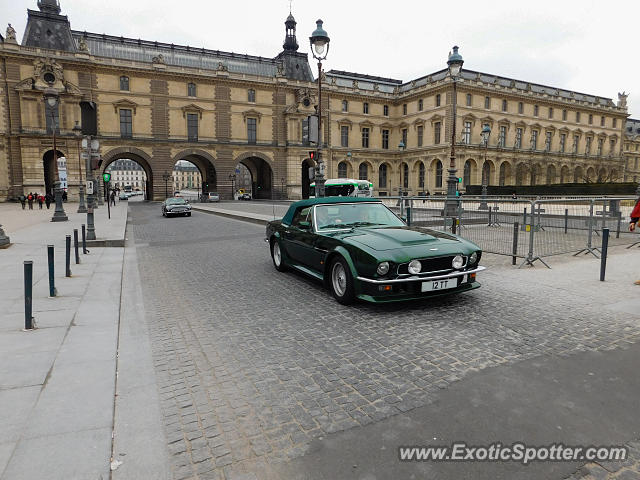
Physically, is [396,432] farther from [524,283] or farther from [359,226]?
[524,283]

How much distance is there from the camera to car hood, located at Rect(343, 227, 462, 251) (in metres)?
5.84

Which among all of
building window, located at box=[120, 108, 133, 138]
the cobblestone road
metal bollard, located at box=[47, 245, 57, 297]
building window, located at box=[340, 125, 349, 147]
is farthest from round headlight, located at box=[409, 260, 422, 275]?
building window, located at box=[340, 125, 349, 147]

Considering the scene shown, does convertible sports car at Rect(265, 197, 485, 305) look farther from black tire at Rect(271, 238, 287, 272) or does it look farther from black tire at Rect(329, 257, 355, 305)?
black tire at Rect(271, 238, 287, 272)

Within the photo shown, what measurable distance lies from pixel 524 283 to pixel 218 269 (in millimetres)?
6271

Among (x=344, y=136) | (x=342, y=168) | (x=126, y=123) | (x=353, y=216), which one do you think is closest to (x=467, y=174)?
(x=342, y=168)

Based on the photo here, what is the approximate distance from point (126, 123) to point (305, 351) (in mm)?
57576

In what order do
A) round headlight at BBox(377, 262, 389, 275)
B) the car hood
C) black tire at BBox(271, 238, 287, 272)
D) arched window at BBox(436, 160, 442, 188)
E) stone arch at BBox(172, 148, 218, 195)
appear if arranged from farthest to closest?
arched window at BBox(436, 160, 442, 188) → stone arch at BBox(172, 148, 218, 195) → black tire at BBox(271, 238, 287, 272) → the car hood → round headlight at BBox(377, 262, 389, 275)

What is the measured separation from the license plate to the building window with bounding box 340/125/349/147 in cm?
6361

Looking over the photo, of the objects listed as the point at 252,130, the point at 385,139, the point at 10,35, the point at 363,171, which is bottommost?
the point at 363,171

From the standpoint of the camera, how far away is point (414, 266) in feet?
18.3

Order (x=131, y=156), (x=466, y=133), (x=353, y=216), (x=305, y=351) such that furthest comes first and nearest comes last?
(x=466, y=133) → (x=131, y=156) → (x=353, y=216) → (x=305, y=351)

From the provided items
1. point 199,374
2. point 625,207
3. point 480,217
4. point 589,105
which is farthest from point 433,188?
point 199,374

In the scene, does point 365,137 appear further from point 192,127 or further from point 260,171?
point 192,127

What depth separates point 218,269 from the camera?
930 cm
